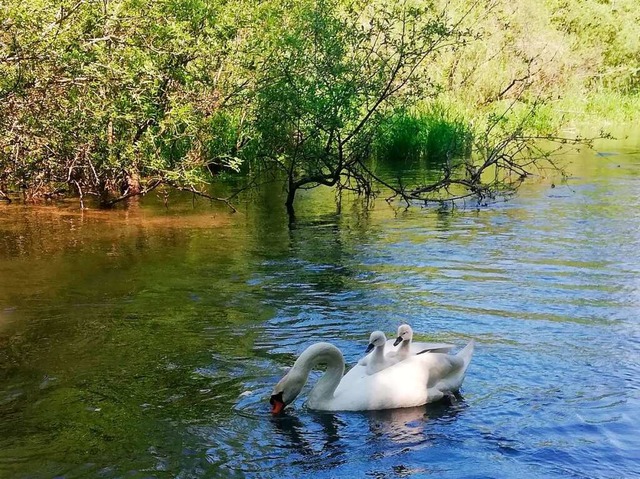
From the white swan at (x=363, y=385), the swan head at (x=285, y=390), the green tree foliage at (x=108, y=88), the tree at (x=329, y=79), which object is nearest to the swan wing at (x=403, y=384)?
the white swan at (x=363, y=385)

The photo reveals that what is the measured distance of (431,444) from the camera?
19.9 ft

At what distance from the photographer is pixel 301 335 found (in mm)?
8570

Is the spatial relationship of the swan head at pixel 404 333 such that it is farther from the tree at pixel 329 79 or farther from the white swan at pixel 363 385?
the tree at pixel 329 79

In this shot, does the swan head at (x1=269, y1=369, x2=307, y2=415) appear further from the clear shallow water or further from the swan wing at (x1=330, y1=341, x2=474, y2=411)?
the swan wing at (x1=330, y1=341, x2=474, y2=411)

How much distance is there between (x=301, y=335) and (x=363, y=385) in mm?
1815

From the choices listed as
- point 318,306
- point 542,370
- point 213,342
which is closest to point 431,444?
point 542,370

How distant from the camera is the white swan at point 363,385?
21.9 ft

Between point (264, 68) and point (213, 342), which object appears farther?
point (264, 68)

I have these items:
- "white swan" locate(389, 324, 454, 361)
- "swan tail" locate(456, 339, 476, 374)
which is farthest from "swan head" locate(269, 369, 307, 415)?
"swan tail" locate(456, 339, 476, 374)

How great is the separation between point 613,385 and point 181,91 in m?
10.6

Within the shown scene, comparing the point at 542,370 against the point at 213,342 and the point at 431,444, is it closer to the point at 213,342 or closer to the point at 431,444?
the point at 431,444

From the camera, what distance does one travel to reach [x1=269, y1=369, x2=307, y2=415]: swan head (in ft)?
21.7

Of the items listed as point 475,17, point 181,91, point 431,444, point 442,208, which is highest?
point 475,17

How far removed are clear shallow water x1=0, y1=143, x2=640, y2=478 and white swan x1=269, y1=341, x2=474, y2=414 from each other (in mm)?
116
